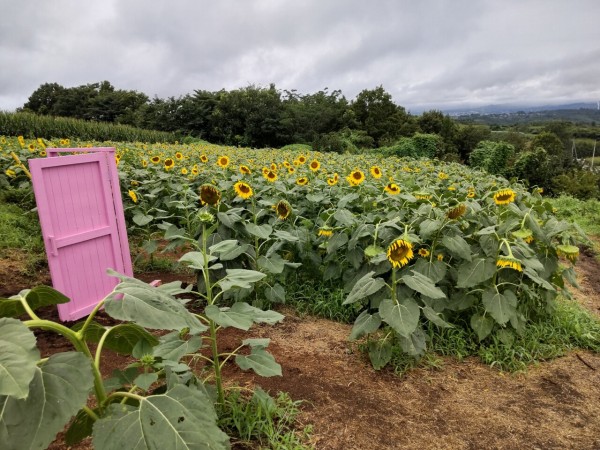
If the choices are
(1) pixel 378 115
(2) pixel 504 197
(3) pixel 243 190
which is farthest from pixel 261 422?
(1) pixel 378 115

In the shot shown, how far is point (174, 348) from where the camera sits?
60.6 inches

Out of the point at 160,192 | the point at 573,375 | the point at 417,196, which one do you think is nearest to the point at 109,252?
the point at 160,192

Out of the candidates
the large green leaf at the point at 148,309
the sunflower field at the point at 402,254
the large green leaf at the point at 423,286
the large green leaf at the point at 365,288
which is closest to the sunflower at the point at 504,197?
the sunflower field at the point at 402,254

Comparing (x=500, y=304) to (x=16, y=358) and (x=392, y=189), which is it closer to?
(x=392, y=189)

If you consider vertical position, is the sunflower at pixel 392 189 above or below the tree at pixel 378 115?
below

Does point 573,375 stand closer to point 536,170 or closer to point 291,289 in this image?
point 291,289

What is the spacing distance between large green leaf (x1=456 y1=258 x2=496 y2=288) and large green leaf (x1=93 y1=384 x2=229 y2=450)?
200 centimetres

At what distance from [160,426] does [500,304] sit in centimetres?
222

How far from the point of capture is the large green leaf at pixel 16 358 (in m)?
0.67

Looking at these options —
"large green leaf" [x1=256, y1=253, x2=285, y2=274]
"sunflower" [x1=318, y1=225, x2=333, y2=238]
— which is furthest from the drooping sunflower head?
"large green leaf" [x1=256, y1=253, x2=285, y2=274]

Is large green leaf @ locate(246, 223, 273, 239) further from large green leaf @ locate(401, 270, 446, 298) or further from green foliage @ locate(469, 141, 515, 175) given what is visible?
green foliage @ locate(469, 141, 515, 175)

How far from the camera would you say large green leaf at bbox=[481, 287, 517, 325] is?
2469 millimetres

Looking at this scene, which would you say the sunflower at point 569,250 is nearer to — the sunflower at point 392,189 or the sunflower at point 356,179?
the sunflower at point 392,189

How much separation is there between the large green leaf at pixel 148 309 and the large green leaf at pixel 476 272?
2.00 m
